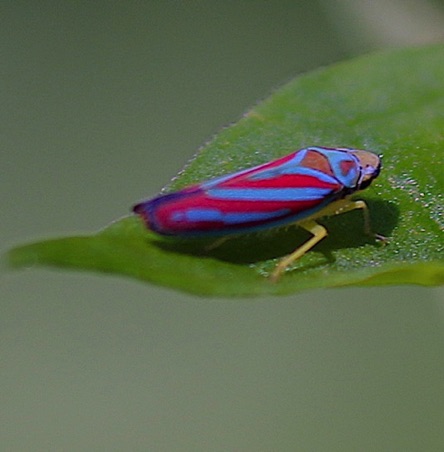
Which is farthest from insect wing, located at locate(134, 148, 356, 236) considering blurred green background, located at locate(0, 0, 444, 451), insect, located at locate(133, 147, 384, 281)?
blurred green background, located at locate(0, 0, 444, 451)

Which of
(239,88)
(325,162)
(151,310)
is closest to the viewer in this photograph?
(325,162)

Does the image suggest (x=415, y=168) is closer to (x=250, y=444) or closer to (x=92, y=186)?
(x=250, y=444)

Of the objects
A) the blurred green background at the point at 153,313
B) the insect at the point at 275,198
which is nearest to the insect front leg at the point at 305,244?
the insect at the point at 275,198

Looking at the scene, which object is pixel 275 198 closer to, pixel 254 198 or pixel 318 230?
pixel 254 198

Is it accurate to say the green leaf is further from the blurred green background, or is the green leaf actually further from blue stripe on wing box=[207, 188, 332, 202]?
the blurred green background

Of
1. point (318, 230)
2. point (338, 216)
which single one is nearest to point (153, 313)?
point (338, 216)

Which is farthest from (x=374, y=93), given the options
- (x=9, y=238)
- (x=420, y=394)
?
(x=9, y=238)
